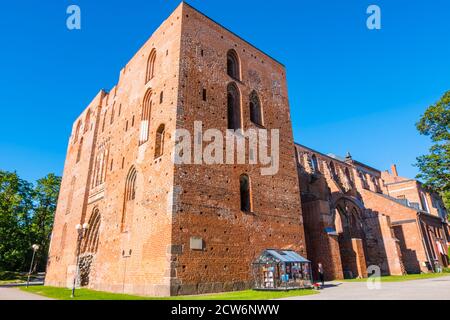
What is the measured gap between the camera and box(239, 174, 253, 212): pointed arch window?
17.5 m

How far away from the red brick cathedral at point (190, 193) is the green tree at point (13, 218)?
1029 cm

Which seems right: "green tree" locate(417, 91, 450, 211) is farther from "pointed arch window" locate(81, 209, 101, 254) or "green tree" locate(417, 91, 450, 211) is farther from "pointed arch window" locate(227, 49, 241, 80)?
"pointed arch window" locate(81, 209, 101, 254)

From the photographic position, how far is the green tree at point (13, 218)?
35.4 metres

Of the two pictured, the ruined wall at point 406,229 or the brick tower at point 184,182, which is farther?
the ruined wall at point 406,229

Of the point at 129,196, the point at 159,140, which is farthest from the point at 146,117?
the point at 129,196

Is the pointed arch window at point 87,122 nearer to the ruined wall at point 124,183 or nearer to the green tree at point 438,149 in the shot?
the ruined wall at point 124,183

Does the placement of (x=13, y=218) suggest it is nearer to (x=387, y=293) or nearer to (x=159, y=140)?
(x=159, y=140)

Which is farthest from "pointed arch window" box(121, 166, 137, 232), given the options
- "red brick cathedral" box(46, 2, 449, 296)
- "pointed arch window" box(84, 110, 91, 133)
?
"pointed arch window" box(84, 110, 91, 133)

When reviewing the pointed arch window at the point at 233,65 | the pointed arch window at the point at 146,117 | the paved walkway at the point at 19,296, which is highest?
the pointed arch window at the point at 233,65

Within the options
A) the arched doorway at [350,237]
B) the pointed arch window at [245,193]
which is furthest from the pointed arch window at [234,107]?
the arched doorway at [350,237]

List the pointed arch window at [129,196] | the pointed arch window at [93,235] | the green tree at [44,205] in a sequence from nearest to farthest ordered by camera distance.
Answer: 1. the pointed arch window at [129,196]
2. the pointed arch window at [93,235]
3. the green tree at [44,205]

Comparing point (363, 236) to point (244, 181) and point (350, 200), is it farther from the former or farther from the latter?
point (244, 181)

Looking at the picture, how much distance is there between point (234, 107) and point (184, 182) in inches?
283

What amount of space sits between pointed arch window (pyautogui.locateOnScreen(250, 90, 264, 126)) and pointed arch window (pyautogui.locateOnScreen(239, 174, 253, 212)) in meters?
4.61
